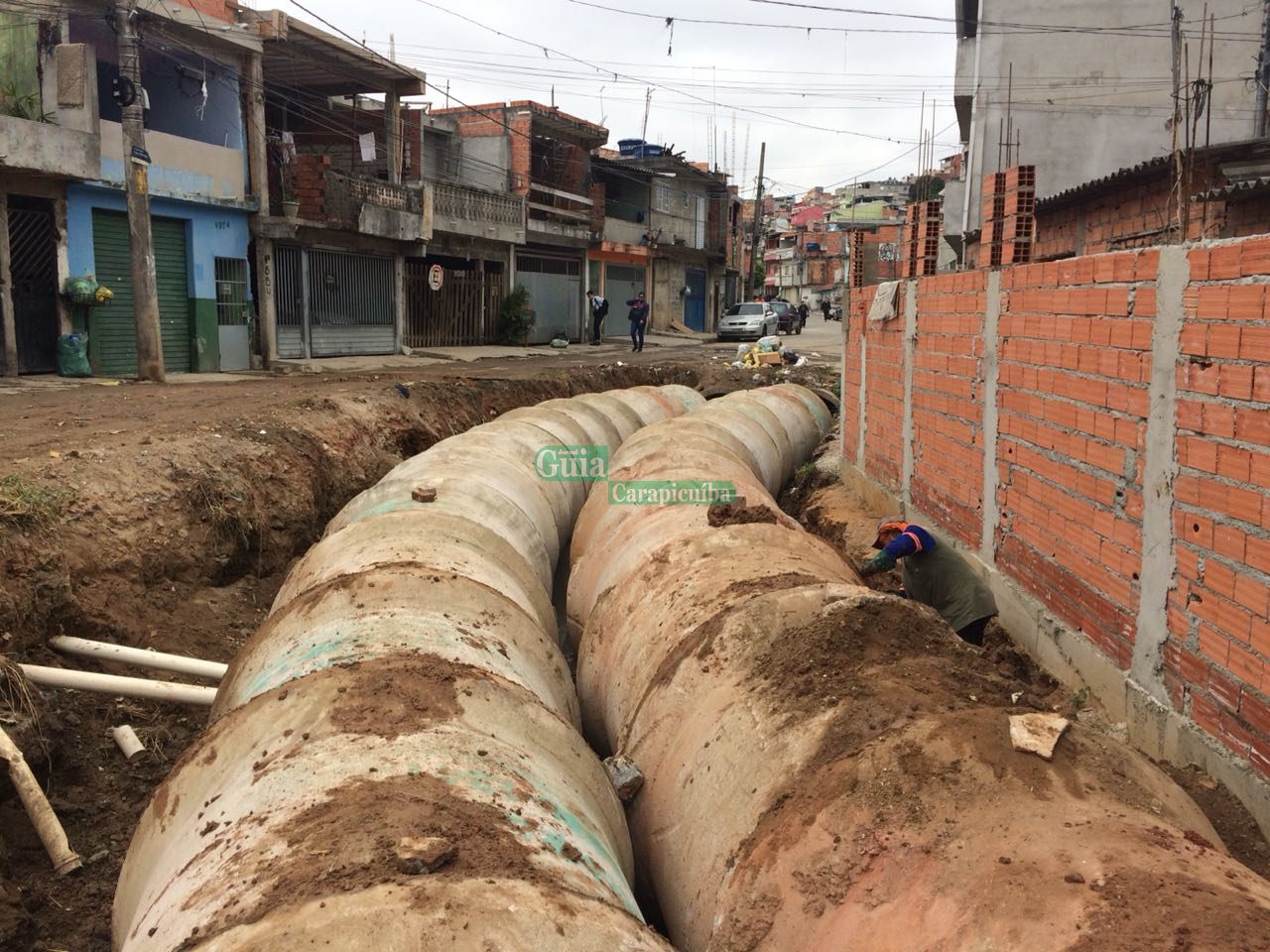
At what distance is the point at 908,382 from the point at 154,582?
230 inches

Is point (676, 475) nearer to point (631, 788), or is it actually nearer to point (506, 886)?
point (631, 788)

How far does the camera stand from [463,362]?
1911 cm

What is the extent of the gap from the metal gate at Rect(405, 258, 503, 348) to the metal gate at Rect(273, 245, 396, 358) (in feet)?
3.64

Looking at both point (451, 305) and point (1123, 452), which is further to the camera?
point (451, 305)

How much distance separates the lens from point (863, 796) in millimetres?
2459

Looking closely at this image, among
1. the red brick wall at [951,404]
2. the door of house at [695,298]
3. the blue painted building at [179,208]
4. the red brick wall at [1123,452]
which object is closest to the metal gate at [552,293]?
the door of house at [695,298]

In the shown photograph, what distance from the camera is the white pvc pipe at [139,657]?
199 inches

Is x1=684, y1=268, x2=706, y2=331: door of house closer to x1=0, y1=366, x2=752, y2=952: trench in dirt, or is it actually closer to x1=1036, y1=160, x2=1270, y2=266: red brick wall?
x1=1036, y1=160, x2=1270, y2=266: red brick wall

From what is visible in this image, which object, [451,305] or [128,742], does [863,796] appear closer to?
[128,742]

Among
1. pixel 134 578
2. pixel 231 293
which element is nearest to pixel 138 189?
pixel 231 293

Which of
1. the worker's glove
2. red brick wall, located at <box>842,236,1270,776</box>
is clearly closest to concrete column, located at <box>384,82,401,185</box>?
red brick wall, located at <box>842,236,1270,776</box>

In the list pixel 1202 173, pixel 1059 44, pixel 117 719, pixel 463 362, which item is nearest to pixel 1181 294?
pixel 117 719

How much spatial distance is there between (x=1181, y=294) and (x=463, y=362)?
1653 cm

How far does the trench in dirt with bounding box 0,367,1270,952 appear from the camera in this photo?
4.02m
